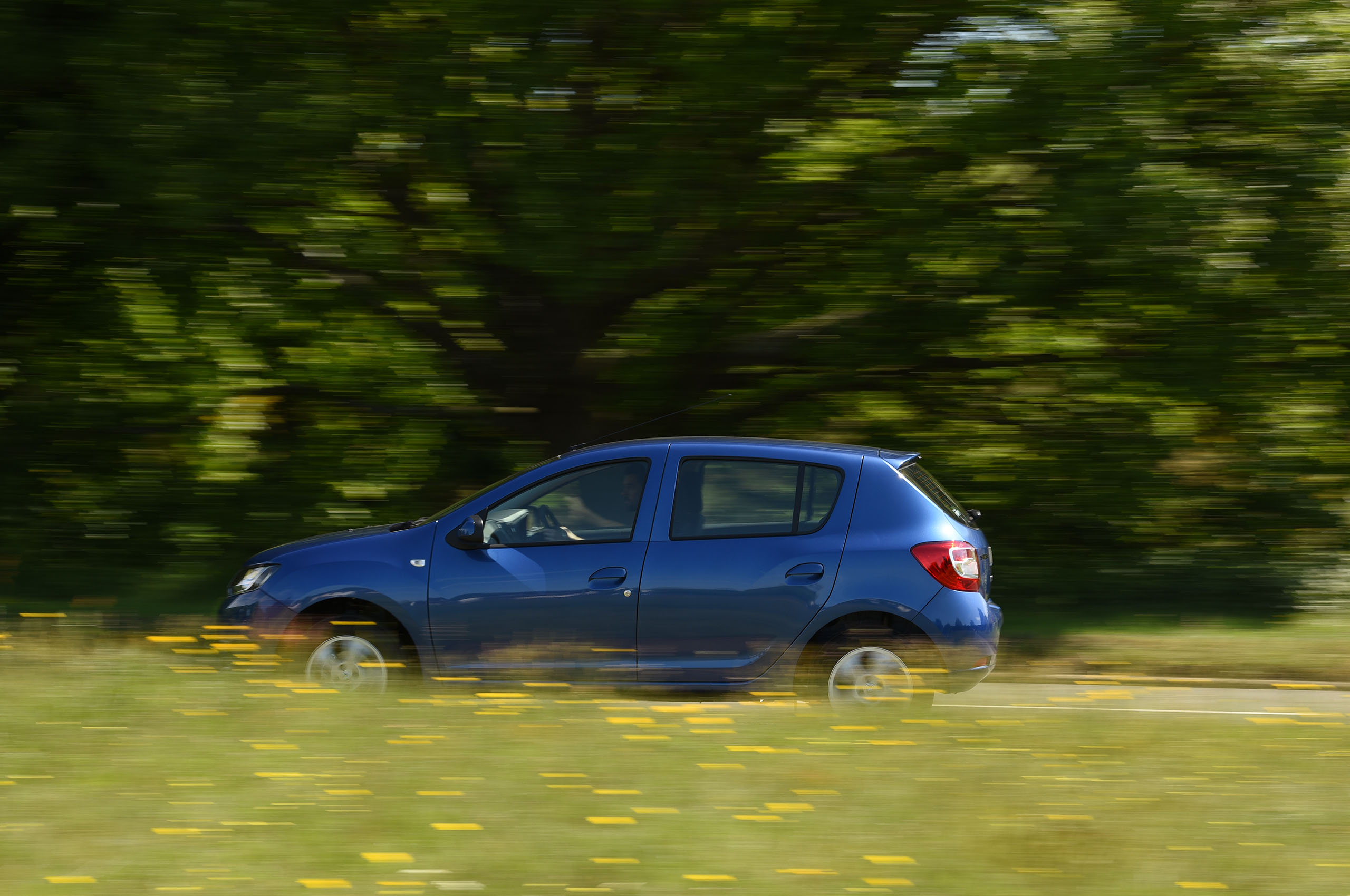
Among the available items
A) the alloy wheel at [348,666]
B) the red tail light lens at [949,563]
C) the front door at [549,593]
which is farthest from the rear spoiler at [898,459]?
the alloy wheel at [348,666]

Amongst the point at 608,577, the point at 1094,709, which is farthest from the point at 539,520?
the point at 1094,709

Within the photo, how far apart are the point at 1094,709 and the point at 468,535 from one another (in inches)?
139

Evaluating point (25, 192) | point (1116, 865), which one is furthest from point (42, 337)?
point (1116, 865)

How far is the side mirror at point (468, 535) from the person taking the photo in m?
6.38

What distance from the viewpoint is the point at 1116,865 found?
3.88 metres

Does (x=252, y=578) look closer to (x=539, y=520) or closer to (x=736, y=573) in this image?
(x=539, y=520)

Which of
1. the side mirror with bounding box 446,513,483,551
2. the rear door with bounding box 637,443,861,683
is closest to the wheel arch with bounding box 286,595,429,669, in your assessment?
the side mirror with bounding box 446,513,483,551

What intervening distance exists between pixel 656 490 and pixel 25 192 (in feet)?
20.3

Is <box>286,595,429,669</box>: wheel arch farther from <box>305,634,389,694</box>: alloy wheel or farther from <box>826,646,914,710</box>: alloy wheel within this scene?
<box>826,646,914,710</box>: alloy wheel

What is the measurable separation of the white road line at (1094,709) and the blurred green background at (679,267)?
2.98 m

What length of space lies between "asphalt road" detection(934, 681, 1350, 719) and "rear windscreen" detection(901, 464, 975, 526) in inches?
38.5

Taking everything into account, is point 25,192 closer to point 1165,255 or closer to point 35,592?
point 35,592

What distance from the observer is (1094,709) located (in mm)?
6828

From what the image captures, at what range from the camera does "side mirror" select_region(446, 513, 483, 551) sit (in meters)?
6.38
